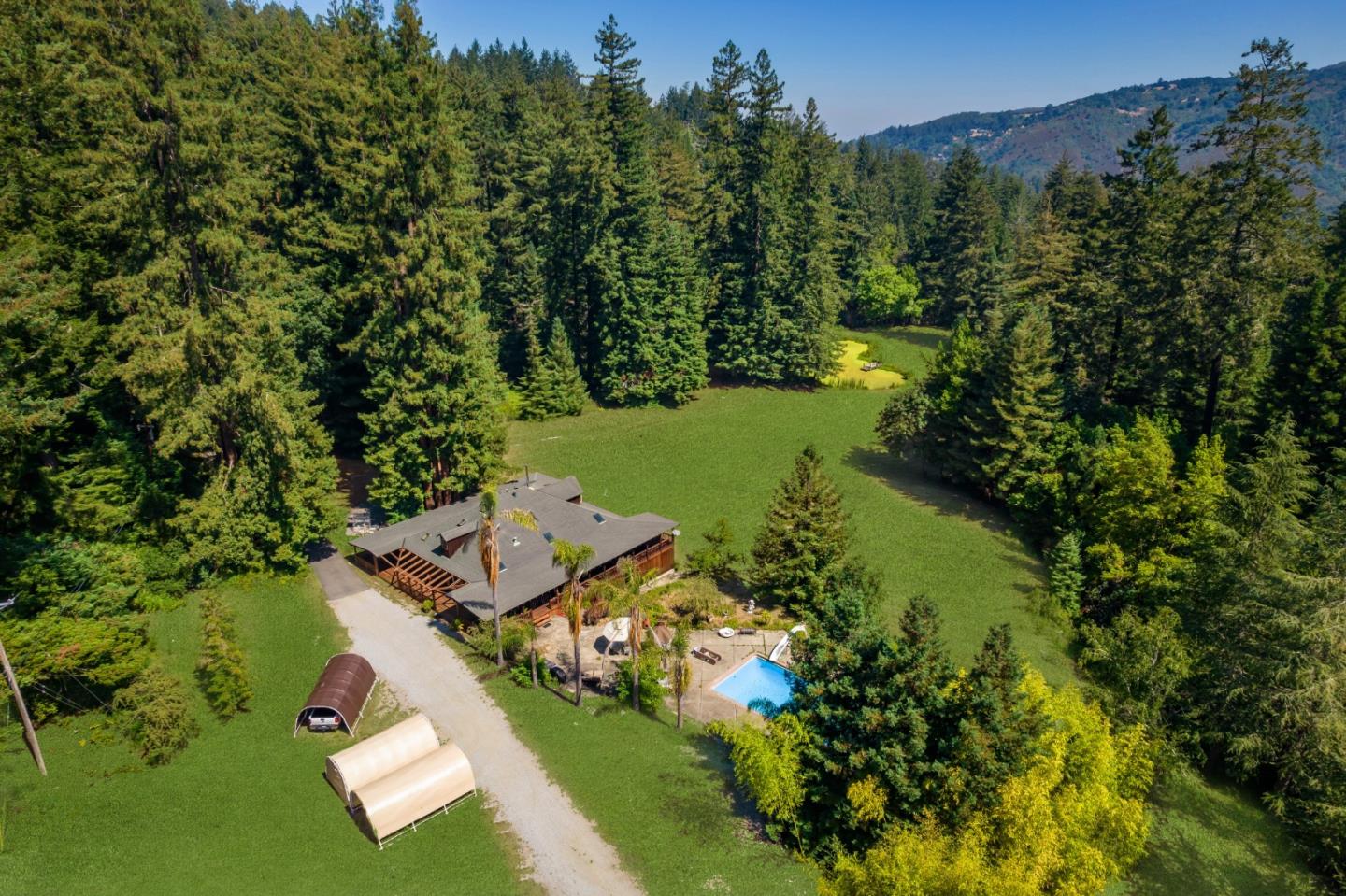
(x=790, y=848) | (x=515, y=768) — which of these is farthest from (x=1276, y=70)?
(x=515, y=768)

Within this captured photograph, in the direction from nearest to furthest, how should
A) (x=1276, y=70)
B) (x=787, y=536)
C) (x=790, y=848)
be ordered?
(x=790, y=848), (x=787, y=536), (x=1276, y=70)

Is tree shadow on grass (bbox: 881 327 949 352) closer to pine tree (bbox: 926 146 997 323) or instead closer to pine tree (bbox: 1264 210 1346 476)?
pine tree (bbox: 926 146 997 323)

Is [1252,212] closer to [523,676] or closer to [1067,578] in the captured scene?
[1067,578]

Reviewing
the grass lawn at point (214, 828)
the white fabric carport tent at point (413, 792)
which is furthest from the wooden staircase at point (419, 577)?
the white fabric carport tent at point (413, 792)

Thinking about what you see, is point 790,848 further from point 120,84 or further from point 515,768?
point 120,84

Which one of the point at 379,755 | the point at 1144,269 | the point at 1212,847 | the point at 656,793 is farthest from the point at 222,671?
the point at 1144,269

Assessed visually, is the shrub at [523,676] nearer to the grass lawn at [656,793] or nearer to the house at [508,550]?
the grass lawn at [656,793]

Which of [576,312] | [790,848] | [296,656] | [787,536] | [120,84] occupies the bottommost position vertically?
[790,848]
